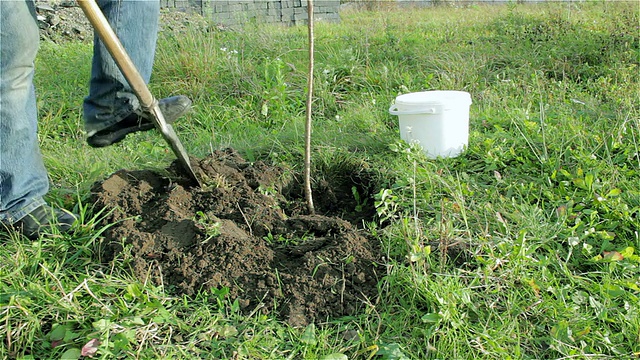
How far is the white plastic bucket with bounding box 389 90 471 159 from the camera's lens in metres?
3.04

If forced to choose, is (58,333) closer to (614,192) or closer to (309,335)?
(309,335)

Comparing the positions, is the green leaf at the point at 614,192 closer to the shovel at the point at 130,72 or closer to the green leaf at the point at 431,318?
the green leaf at the point at 431,318

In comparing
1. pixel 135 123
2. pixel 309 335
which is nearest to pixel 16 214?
pixel 135 123

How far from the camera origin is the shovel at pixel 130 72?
2.20 meters

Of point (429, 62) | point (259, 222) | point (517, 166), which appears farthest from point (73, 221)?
point (429, 62)

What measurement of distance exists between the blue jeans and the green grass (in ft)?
0.67

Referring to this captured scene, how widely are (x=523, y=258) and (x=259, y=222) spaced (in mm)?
1052

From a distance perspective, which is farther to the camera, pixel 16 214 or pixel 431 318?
pixel 16 214

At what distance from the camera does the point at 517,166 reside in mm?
2986

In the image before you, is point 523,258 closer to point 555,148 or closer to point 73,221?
point 555,148

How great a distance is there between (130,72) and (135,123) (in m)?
0.41

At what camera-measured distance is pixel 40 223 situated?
2350mm

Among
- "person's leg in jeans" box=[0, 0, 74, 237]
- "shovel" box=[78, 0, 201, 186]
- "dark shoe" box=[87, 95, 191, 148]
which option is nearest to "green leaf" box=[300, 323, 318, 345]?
"shovel" box=[78, 0, 201, 186]

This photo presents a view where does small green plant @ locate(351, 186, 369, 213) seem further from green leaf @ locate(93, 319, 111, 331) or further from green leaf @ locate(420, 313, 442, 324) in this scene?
green leaf @ locate(93, 319, 111, 331)
